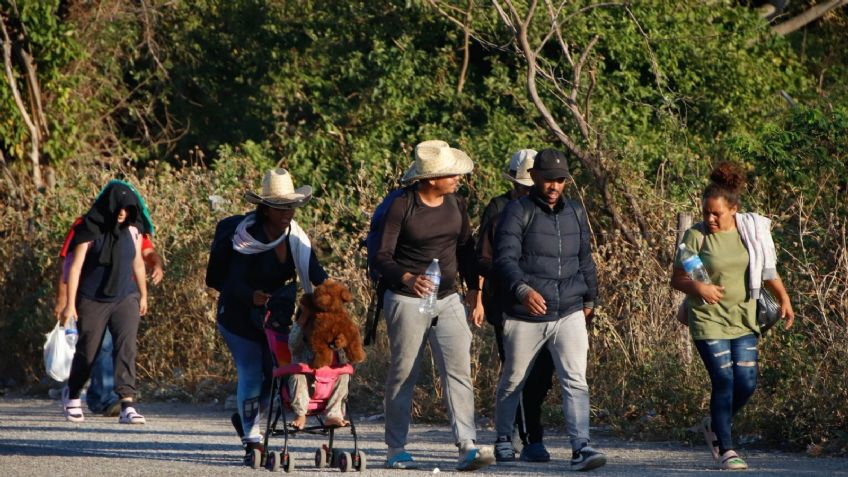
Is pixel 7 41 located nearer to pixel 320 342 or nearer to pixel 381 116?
pixel 381 116

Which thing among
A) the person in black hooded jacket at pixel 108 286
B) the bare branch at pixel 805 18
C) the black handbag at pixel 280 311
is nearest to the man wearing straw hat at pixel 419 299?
the black handbag at pixel 280 311

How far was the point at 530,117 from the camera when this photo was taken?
53.3 ft

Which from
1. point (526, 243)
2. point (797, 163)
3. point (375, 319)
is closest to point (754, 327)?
point (526, 243)

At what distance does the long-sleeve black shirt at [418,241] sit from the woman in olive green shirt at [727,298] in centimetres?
134

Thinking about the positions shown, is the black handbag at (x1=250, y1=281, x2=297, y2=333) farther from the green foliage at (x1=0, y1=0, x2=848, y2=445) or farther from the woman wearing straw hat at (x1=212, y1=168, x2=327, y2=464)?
the green foliage at (x1=0, y1=0, x2=848, y2=445)

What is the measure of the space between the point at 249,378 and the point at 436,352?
1.18 m

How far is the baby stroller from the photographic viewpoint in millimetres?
8047

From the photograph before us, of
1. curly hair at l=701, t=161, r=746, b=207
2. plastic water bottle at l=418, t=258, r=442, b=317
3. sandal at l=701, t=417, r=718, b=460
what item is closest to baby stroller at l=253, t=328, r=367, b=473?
plastic water bottle at l=418, t=258, r=442, b=317

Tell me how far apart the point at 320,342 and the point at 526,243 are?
1370 millimetres

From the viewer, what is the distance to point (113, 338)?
11531 mm

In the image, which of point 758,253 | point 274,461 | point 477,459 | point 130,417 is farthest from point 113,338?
point 758,253

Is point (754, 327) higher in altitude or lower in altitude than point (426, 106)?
lower

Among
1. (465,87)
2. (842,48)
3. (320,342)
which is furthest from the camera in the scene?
(842,48)

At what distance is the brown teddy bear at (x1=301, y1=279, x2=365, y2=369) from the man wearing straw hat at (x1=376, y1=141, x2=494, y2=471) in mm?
321
